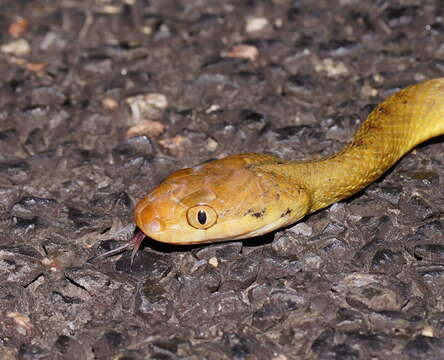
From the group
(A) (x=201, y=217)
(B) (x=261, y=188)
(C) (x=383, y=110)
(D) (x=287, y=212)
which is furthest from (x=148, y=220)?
(C) (x=383, y=110)

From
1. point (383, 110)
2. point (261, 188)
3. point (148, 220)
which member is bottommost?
point (148, 220)

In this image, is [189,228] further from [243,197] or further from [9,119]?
[9,119]

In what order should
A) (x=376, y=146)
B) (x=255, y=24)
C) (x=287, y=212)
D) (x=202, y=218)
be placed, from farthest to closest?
(x=255, y=24) < (x=376, y=146) < (x=287, y=212) < (x=202, y=218)

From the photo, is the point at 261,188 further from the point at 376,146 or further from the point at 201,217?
the point at 376,146

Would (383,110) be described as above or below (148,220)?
above

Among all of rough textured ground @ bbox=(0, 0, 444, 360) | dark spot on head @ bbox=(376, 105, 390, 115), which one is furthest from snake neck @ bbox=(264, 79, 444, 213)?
rough textured ground @ bbox=(0, 0, 444, 360)

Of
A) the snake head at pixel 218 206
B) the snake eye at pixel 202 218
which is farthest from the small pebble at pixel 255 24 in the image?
the snake eye at pixel 202 218
